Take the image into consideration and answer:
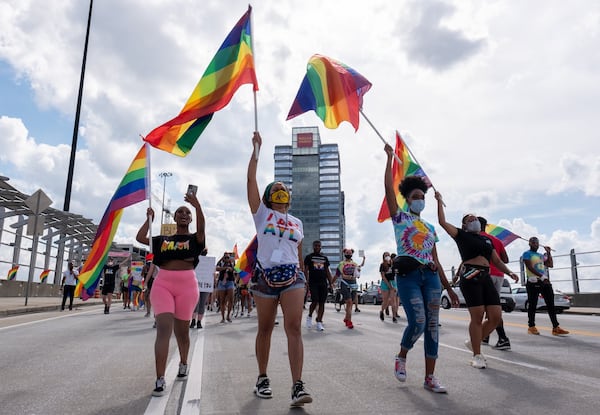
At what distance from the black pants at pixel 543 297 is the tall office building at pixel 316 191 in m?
163

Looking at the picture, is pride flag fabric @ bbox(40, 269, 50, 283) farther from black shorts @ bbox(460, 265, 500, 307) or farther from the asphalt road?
black shorts @ bbox(460, 265, 500, 307)

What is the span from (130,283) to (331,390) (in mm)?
16442

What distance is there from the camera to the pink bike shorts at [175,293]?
475 centimetres

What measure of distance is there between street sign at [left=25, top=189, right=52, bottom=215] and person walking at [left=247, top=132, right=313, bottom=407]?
15803 mm

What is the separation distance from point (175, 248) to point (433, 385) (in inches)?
108

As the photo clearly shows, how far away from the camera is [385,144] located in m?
5.47

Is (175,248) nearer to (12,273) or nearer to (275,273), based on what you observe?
(275,273)

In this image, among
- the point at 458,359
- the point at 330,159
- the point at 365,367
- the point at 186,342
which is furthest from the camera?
the point at 330,159

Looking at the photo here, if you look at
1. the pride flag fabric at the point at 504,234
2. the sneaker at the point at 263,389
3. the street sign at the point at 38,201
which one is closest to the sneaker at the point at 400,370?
the sneaker at the point at 263,389

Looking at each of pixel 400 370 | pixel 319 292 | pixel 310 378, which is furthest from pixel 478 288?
pixel 319 292

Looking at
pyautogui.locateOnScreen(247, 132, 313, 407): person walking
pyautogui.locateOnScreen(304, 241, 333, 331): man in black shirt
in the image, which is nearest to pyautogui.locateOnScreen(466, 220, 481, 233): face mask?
pyautogui.locateOnScreen(247, 132, 313, 407): person walking

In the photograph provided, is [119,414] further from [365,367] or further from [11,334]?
[11,334]

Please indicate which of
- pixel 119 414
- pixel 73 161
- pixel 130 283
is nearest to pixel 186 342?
pixel 119 414

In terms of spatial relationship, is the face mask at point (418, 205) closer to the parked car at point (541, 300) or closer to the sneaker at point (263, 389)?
the sneaker at point (263, 389)
